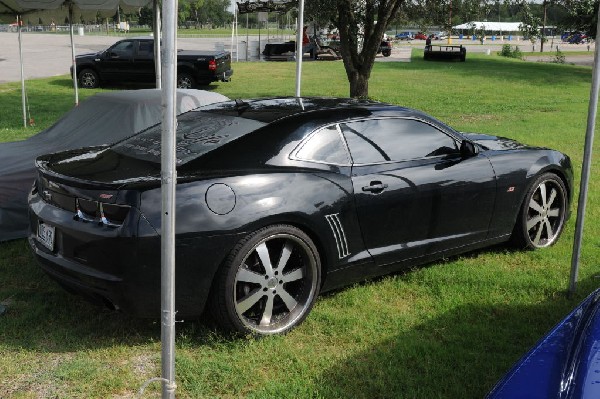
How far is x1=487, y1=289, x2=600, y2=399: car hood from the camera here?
2.11 meters

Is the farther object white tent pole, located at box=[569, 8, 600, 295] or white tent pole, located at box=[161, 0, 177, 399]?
white tent pole, located at box=[569, 8, 600, 295]

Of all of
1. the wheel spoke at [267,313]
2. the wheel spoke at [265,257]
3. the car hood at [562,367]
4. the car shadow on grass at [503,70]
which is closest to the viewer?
the car hood at [562,367]

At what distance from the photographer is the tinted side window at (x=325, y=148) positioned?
4141 mm

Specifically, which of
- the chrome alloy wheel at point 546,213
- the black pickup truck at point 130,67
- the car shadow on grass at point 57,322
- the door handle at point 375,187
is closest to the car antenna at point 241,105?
the door handle at point 375,187

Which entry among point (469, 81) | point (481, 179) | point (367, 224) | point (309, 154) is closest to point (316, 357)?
point (367, 224)

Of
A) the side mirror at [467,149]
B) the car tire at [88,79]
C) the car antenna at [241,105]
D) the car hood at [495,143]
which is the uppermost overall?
the car antenna at [241,105]

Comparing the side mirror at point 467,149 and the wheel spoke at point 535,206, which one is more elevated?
the side mirror at point 467,149

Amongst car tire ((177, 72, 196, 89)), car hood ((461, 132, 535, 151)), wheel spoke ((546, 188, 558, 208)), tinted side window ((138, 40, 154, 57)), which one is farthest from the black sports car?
tinted side window ((138, 40, 154, 57))

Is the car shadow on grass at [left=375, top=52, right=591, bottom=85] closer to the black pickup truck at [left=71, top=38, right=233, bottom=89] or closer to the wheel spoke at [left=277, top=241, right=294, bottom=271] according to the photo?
the black pickup truck at [left=71, top=38, right=233, bottom=89]

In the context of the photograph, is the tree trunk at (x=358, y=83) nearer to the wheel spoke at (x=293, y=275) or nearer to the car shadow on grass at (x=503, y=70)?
the car shadow on grass at (x=503, y=70)

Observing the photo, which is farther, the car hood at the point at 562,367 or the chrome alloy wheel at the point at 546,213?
the chrome alloy wheel at the point at 546,213

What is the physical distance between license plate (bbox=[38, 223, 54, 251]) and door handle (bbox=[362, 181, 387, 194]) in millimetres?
1938

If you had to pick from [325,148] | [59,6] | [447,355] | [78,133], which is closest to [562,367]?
[447,355]

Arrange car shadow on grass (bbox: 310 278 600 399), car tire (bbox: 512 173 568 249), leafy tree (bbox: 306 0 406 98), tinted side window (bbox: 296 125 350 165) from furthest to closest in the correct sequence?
leafy tree (bbox: 306 0 406 98) → car tire (bbox: 512 173 568 249) → tinted side window (bbox: 296 125 350 165) → car shadow on grass (bbox: 310 278 600 399)
